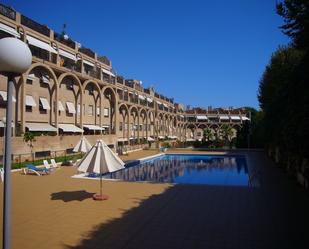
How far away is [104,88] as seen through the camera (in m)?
40.2

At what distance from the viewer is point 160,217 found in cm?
930

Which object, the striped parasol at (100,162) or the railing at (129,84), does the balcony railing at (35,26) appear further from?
the railing at (129,84)

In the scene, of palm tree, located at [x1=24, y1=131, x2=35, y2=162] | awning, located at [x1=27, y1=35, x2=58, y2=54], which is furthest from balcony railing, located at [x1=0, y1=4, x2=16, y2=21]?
palm tree, located at [x1=24, y1=131, x2=35, y2=162]

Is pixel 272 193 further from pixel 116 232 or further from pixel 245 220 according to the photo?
pixel 116 232

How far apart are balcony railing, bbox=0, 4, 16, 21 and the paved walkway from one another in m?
16.5

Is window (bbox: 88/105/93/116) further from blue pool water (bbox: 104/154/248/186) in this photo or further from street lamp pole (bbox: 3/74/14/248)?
street lamp pole (bbox: 3/74/14/248)

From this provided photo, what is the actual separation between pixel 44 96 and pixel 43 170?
42.6ft

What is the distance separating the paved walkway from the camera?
725cm

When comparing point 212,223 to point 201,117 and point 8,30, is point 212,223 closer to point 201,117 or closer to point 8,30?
point 8,30

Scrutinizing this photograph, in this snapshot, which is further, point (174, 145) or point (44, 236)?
point (174, 145)

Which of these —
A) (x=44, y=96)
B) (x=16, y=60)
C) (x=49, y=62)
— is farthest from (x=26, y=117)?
(x=16, y=60)

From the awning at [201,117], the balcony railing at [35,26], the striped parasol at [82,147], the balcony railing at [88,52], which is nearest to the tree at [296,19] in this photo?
the striped parasol at [82,147]

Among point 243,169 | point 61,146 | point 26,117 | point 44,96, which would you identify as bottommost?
point 243,169

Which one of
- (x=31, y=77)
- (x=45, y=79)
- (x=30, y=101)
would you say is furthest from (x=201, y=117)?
(x=31, y=77)
